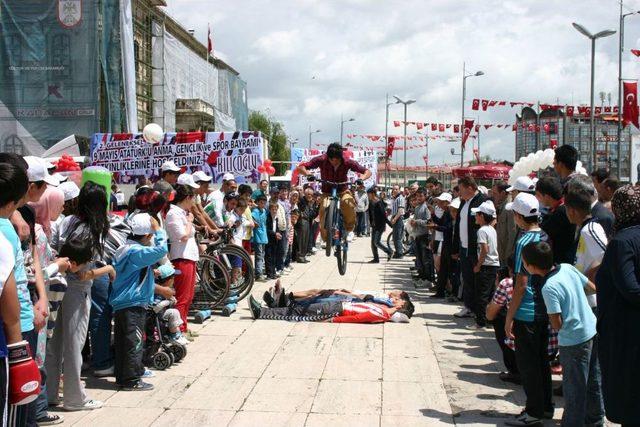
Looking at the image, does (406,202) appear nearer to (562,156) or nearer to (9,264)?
(562,156)

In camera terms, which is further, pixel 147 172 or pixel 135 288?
pixel 147 172

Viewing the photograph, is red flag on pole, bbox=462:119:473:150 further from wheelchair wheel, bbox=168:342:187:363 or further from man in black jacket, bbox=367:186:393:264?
wheelchair wheel, bbox=168:342:187:363

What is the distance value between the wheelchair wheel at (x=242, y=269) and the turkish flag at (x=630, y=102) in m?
17.9

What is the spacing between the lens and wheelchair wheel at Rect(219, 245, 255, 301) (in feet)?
34.9

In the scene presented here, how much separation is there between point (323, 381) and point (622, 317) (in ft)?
11.2

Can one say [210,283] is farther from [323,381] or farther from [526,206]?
[526,206]

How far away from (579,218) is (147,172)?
504 inches

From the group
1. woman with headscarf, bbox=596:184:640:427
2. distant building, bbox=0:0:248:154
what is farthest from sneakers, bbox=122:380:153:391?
distant building, bbox=0:0:248:154

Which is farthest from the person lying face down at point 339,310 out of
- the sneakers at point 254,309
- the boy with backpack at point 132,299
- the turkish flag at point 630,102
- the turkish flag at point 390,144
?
the turkish flag at point 390,144

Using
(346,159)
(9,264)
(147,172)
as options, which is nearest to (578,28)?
(147,172)

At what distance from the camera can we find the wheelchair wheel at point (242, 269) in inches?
419

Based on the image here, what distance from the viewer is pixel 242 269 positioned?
1110 cm

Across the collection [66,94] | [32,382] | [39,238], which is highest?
[66,94]

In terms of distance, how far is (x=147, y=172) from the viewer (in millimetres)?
16922
